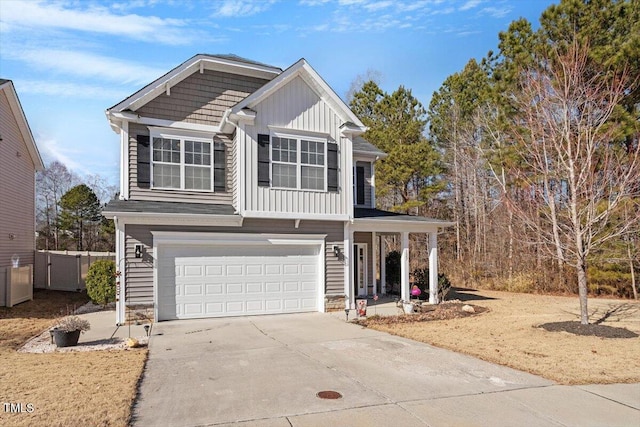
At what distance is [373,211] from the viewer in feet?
55.4

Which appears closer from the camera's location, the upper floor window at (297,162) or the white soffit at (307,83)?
the white soffit at (307,83)

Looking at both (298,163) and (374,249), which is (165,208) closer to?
(298,163)

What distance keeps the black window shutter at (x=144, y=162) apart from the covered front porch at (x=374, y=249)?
612cm

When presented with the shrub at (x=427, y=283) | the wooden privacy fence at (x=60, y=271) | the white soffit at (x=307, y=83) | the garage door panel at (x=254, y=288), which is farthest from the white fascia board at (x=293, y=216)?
the wooden privacy fence at (x=60, y=271)

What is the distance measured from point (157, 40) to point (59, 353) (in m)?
7.98

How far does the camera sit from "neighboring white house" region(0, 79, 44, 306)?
15.7 meters

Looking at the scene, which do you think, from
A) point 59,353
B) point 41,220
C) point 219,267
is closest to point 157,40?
point 219,267

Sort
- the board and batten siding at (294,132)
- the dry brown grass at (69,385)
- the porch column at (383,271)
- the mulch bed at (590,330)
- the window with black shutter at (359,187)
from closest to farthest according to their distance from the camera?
the dry brown grass at (69,385), the mulch bed at (590,330), the board and batten siding at (294,132), the window with black shutter at (359,187), the porch column at (383,271)

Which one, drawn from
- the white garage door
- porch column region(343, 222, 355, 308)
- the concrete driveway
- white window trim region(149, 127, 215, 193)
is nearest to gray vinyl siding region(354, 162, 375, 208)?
porch column region(343, 222, 355, 308)

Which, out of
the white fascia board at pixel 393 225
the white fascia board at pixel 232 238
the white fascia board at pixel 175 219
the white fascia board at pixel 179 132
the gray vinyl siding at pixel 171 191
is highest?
the white fascia board at pixel 179 132

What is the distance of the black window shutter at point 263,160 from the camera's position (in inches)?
512

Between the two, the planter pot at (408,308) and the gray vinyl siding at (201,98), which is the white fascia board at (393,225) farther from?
the gray vinyl siding at (201,98)

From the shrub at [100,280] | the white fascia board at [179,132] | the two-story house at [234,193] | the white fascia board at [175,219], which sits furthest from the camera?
the shrub at [100,280]

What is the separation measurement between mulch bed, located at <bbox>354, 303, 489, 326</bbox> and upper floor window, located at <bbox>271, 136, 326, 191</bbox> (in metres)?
4.16
